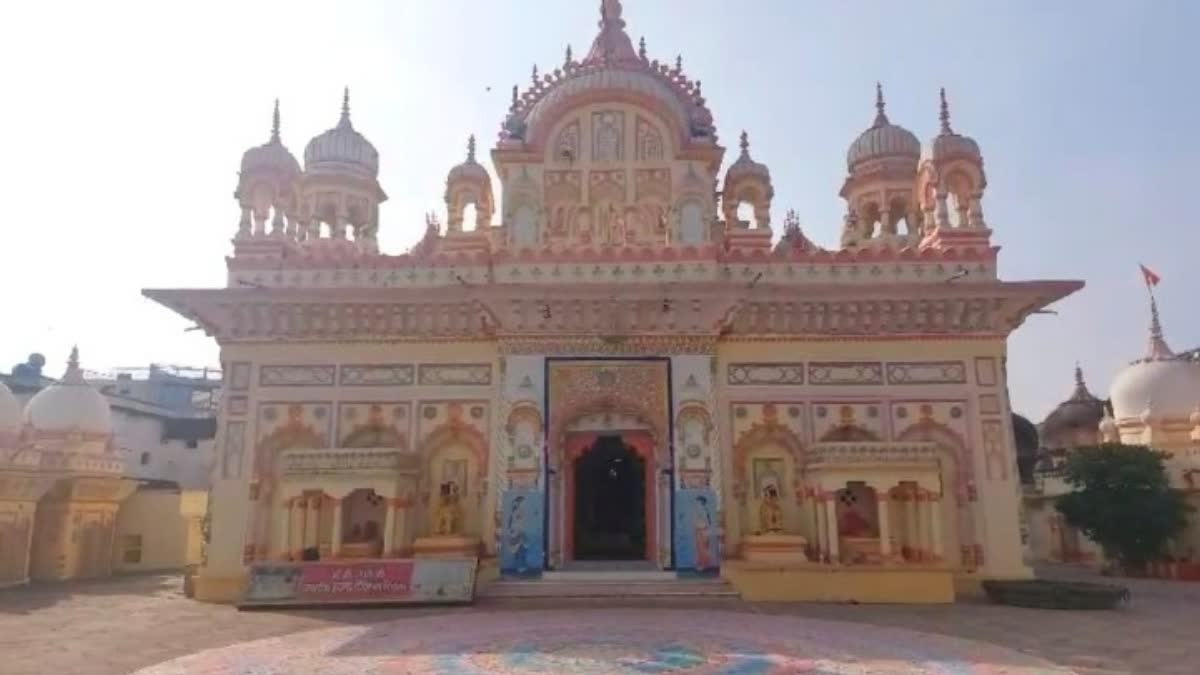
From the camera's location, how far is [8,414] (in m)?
19.9

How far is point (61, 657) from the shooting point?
8578 mm

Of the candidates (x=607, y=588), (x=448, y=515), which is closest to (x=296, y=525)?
(x=448, y=515)

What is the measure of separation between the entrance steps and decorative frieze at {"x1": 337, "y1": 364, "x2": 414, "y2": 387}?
382 cm

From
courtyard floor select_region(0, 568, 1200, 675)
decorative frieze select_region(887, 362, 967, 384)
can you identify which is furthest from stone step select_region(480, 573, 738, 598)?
decorative frieze select_region(887, 362, 967, 384)

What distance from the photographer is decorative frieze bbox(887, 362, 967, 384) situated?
48.8 ft

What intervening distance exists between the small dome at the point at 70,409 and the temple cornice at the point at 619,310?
8043mm

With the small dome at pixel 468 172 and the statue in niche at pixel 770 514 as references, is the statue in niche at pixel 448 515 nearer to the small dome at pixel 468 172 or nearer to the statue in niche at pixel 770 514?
the statue in niche at pixel 770 514

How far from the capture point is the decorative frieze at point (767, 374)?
49.0 ft

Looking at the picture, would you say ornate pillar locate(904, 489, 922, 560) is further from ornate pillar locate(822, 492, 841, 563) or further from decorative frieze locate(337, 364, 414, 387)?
decorative frieze locate(337, 364, 414, 387)

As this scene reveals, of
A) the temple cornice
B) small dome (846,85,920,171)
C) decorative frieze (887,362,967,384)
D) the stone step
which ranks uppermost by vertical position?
small dome (846,85,920,171)

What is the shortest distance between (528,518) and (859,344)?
243 inches

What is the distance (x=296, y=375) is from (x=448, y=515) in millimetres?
3567

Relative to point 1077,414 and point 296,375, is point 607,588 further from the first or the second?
point 1077,414

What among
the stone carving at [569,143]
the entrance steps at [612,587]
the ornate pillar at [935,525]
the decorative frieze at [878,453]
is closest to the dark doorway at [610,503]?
the entrance steps at [612,587]
